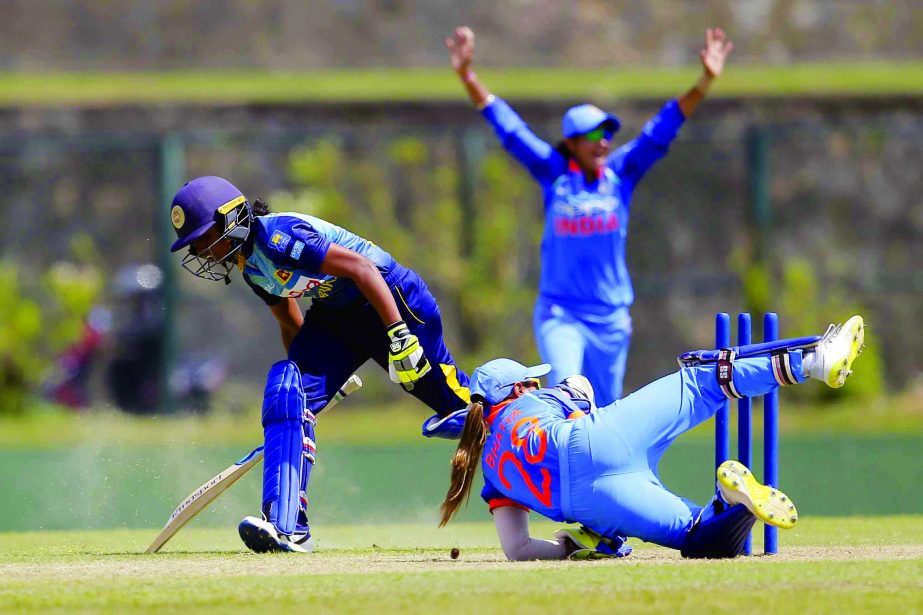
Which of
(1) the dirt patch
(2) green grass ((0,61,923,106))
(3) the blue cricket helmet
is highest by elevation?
(2) green grass ((0,61,923,106))

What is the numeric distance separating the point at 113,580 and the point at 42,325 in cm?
1018

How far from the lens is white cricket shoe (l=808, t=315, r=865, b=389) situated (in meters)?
5.91

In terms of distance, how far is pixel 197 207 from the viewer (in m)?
6.54

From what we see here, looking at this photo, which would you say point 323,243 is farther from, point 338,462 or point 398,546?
point 338,462

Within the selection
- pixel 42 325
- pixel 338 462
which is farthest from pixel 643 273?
pixel 42 325

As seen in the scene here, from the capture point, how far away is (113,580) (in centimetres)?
552

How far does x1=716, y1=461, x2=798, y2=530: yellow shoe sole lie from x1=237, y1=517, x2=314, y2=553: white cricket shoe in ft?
6.22

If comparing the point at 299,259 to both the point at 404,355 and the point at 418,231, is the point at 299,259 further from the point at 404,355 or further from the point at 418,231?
the point at 418,231

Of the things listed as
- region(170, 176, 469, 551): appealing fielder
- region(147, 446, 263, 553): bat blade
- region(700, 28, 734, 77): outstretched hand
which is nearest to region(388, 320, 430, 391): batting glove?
region(170, 176, 469, 551): appealing fielder

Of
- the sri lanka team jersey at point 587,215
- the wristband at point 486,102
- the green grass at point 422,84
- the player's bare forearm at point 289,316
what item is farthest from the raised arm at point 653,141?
the green grass at point 422,84

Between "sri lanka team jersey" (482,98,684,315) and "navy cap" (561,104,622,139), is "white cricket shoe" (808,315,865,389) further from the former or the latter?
"navy cap" (561,104,622,139)

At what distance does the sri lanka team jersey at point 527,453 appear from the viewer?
19.5 feet

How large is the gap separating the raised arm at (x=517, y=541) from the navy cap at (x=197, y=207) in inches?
66.6

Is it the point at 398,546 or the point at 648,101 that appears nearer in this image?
the point at 398,546
